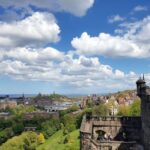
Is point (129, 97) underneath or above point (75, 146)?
above

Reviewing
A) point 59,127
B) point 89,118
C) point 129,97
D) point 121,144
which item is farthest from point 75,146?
point 129,97

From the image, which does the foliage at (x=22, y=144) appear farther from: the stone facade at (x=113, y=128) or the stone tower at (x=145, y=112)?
the stone tower at (x=145, y=112)

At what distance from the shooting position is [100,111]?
415ft

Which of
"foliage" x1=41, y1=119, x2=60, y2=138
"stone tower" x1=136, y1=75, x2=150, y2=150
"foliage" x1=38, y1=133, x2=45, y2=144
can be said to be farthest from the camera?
"foliage" x1=41, y1=119, x2=60, y2=138

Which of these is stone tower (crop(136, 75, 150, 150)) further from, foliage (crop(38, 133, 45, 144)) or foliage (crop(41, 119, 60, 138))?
foliage (crop(41, 119, 60, 138))

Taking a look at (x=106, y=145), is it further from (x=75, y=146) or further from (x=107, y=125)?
(x=75, y=146)

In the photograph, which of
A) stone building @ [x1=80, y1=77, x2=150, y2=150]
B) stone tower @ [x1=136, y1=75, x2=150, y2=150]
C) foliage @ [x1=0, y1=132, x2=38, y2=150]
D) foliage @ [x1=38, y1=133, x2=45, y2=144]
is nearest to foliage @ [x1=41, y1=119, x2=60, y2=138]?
foliage @ [x1=38, y1=133, x2=45, y2=144]

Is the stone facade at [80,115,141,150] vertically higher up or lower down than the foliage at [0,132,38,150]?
higher up

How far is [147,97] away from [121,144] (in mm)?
6367

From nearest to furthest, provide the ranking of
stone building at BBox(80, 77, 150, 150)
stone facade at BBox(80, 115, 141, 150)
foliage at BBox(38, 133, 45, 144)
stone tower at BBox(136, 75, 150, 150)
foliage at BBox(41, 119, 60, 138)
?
stone building at BBox(80, 77, 150, 150), stone tower at BBox(136, 75, 150, 150), stone facade at BBox(80, 115, 141, 150), foliage at BBox(38, 133, 45, 144), foliage at BBox(41, 119, 60, 138)

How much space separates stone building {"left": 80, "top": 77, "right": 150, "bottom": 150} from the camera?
45.3 metres

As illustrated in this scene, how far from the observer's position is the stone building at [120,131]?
149 feet

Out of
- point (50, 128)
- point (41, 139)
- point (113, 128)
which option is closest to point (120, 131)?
point (113, 128)

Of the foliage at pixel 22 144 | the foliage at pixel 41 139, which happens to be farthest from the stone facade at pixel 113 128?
the foliage at pixel 41 139
